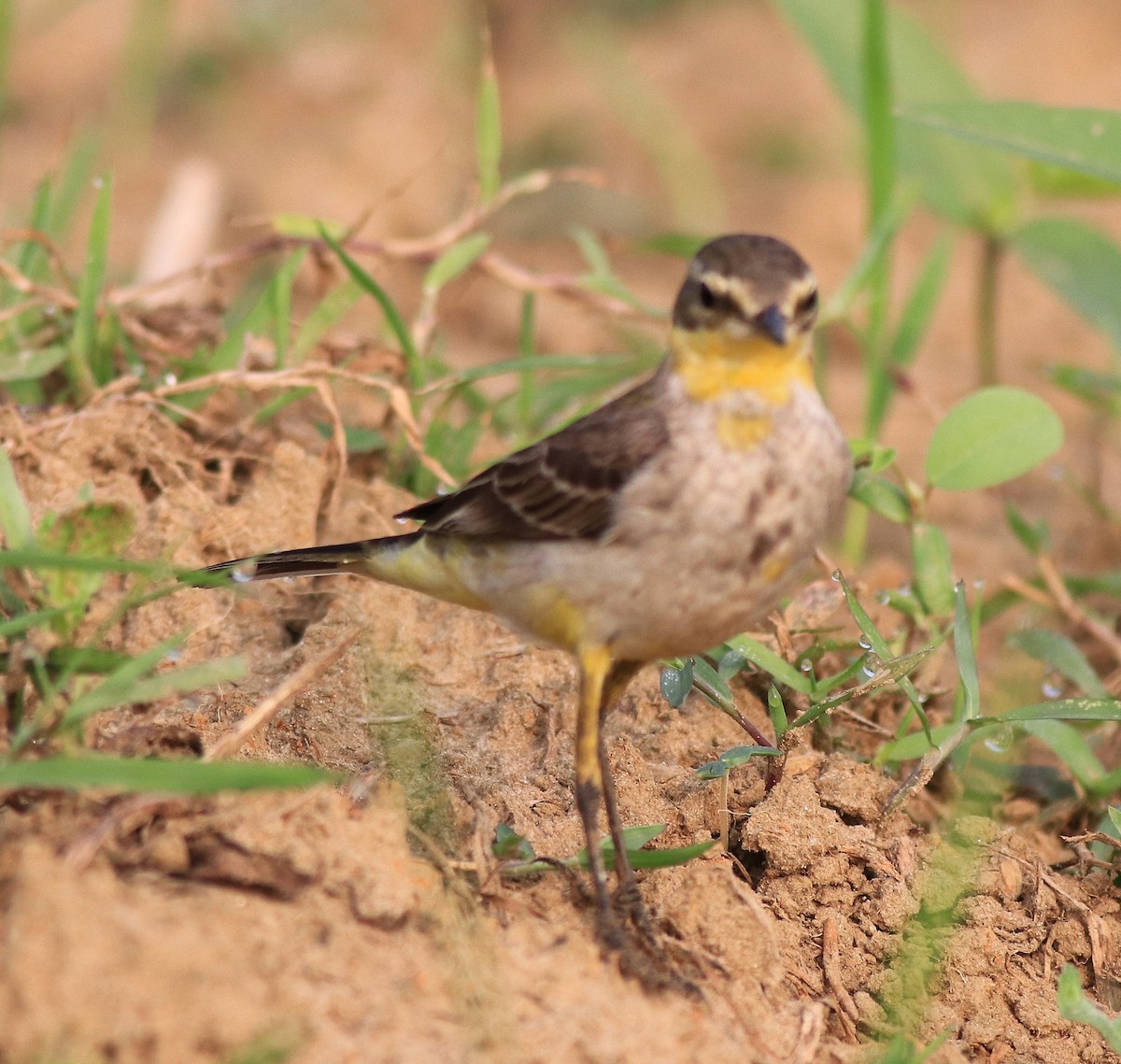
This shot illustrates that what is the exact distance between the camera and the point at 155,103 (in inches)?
459

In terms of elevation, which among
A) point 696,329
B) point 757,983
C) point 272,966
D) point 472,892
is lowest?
point 757,983

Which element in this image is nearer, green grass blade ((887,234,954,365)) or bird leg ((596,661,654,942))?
bird leg ((596,661,654,942))

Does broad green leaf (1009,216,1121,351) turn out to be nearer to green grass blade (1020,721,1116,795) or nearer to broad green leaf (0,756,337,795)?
green grass blade (1020,721,1116,795)

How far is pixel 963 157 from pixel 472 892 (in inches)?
201

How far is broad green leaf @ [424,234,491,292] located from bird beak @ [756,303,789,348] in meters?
2.60

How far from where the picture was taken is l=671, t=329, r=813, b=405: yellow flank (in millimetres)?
3865

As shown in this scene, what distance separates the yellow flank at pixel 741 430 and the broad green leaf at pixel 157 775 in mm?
1342

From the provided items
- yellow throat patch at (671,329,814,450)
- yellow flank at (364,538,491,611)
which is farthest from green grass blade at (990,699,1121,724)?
yellow flank at (364,538,491,611)

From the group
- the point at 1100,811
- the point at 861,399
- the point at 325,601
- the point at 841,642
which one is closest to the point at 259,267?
the point at 861,399

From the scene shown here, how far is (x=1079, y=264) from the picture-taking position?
6.89 m

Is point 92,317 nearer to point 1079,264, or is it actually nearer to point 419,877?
point 419,877

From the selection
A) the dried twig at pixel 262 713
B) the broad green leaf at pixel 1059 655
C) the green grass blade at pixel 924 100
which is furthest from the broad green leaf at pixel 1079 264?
the dried twig at pixel 262 713

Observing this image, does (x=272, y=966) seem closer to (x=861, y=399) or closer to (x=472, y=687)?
(x=472, y=687)

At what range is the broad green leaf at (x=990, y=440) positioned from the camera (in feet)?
16.4
